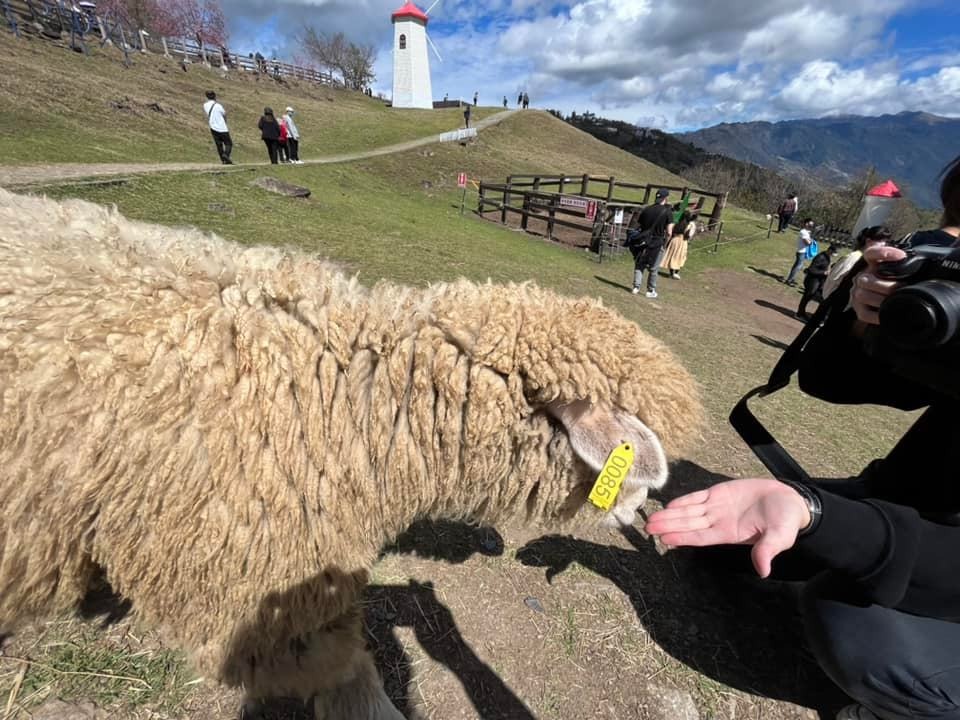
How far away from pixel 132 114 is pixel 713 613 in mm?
25430

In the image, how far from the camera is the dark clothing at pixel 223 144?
15086 mm

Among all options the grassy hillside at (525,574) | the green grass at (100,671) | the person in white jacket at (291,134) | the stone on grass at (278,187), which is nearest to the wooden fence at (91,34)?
the grassy hillside at (525,574)

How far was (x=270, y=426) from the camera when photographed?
66.7 inches

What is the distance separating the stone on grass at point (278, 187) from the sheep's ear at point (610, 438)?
1164 centimetres

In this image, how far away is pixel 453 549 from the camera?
3086 millimetres

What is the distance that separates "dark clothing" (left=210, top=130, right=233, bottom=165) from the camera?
1509 centimetres

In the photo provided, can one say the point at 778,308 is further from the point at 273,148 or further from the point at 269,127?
the point at 273,148

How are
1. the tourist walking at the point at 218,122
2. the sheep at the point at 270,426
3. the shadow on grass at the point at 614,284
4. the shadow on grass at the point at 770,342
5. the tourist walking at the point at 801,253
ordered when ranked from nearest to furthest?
the sheep at the point at 270,426 → the shadow on grass at the point at 770,342 → the shadow on grass at the point at 614,284 → the tourist walking at the point at 218,122 → the tourist walking at the point at 801,253

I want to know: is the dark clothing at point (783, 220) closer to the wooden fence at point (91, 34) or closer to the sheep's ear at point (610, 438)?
the sheep's ear at point (610, 438)

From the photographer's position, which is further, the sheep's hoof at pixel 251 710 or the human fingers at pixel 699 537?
the sheep's hoof at pixel 251 710

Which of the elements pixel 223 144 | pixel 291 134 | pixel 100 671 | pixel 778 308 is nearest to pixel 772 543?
pixel 100 671

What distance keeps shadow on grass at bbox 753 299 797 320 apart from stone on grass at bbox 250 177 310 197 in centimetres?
1293

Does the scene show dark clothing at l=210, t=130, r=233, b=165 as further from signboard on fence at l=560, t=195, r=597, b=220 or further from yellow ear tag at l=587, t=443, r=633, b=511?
yellow ear tag at l=587, t=443, r=633, b=511

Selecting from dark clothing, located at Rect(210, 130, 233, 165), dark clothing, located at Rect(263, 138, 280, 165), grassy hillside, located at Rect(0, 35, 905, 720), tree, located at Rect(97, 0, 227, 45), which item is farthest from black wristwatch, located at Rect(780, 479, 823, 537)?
tree, located at Rect(97, 0, 227, 45)
